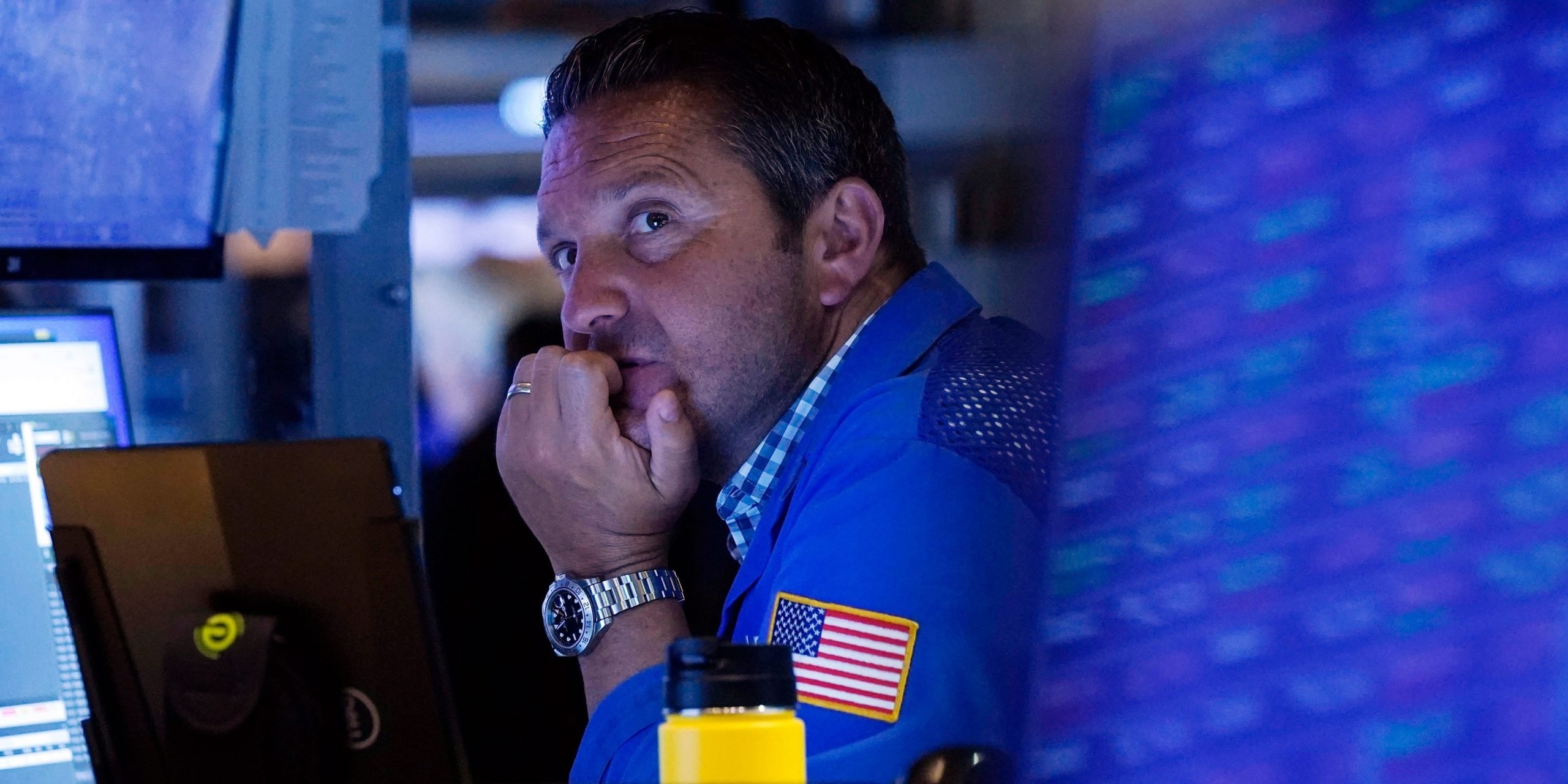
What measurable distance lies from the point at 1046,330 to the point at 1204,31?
0.10m

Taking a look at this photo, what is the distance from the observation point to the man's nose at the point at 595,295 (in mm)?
1467

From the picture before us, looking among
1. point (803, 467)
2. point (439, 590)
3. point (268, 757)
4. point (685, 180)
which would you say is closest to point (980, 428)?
point (803, 467)

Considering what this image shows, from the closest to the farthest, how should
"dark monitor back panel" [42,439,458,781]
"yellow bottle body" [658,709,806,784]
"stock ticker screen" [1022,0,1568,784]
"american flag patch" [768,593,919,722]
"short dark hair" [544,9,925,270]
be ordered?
1. "stock ticker screen" [1022,0,1568,784]
2. "yellow bottle body" [658,709,806,784]
3. "american flag patch" [768,593,919,722]
4. "dark monitor back panel" [42,439,458,781]
5. "short dark hair" [544,9,925,270]

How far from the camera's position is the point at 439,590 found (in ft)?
7.07

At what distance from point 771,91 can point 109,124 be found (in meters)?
0.97

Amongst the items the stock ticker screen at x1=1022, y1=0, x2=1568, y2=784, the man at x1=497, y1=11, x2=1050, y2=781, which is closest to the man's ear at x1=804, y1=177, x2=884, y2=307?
the man at x1=497, y1=11, x2=1050, y2=781

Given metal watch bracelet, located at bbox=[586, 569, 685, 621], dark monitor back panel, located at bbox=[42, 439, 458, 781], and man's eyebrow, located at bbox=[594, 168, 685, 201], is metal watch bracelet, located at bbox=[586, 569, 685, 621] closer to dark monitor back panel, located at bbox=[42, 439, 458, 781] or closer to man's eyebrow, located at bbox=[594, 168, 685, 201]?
dark monitor back panel, located at bbox=[42, 439, 458, 781]

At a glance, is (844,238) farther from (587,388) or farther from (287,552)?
(287,552)

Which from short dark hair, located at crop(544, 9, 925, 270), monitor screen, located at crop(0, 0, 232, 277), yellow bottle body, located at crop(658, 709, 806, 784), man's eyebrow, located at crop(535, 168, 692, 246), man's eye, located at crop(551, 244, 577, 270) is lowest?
yellow bottle body, located at crop(658, 709, 806, 784)

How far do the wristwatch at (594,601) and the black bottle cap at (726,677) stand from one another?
0.74m

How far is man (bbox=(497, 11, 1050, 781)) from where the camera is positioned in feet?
4.14

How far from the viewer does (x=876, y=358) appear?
141 centimetres

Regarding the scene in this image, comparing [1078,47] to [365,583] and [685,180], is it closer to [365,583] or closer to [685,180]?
[365,583]

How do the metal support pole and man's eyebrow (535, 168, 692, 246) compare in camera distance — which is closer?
man's eyebrow (535, 168, 692, 246)
